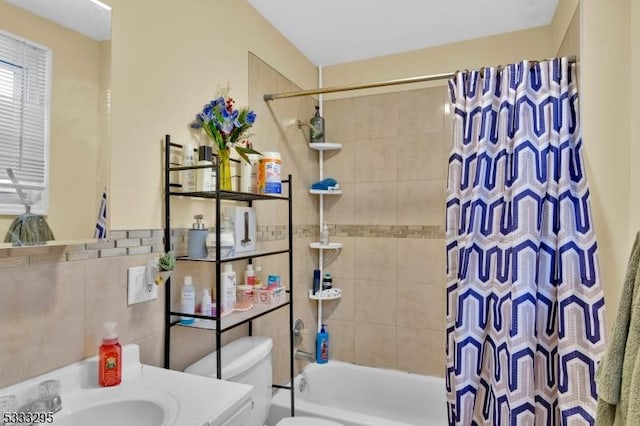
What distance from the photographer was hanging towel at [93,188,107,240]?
1.17 metres

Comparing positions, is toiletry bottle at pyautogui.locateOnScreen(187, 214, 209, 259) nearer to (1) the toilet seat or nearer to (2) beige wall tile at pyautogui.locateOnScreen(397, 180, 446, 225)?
(1) the toilet seat

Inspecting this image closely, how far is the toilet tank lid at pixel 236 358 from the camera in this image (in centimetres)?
152

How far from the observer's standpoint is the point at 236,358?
5.33 feet

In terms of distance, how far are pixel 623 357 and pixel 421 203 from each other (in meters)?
1.68

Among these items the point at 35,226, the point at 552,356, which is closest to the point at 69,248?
the point at 35,226

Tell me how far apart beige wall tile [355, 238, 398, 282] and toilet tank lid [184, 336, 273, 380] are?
1.03m

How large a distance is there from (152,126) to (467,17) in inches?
70.8

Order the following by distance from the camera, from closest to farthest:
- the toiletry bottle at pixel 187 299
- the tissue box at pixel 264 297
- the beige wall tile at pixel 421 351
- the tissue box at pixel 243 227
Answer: the toiletry bottle at pixel 187 299 < the tissue box at pixel 243 227 < the tissue box at pixel 264 297 < the beige wall tile at pixel 421 351

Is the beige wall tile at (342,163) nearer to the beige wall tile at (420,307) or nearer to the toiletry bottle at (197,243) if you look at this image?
the beige wall tile at (420,307)

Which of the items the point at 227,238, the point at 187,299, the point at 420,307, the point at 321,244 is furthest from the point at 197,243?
the point at 420,307

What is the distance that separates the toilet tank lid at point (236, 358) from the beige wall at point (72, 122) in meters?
0.70

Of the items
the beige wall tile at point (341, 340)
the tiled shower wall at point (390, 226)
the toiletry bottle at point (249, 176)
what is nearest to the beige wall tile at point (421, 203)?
the tiled shower wall at point (390, 226)

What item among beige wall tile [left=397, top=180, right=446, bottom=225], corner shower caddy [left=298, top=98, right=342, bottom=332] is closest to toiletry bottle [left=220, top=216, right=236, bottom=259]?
corner shower caddy [left=298, top=98, right=342, bottom=332]

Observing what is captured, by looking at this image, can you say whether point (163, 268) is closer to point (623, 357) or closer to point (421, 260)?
point (623, 357)
